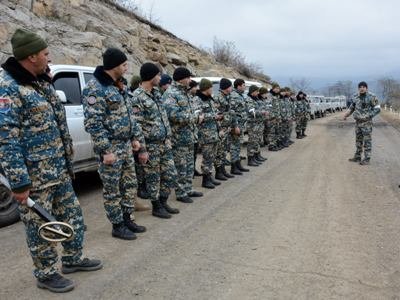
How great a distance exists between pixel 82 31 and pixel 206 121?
7.63 meters

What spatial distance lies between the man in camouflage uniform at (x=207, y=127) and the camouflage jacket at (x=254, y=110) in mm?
2307

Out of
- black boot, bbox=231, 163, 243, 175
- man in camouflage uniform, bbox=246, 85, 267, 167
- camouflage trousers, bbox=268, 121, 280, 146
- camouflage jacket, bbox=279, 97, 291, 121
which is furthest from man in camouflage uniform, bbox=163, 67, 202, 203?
camouflage jacket, bbox=279, 97, 291, 121

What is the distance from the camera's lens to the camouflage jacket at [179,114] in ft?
21.9

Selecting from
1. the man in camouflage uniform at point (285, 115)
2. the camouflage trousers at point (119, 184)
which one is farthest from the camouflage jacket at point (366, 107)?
the camouflage trousers at point (119, 184)

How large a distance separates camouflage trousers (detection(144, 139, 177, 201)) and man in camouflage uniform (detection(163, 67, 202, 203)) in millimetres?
671

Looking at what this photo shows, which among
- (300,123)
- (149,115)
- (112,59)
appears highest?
(112,59)

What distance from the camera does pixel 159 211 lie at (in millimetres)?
6109

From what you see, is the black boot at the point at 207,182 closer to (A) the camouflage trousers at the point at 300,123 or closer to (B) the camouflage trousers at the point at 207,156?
(B) the camouflage trousers at the point at 207,156

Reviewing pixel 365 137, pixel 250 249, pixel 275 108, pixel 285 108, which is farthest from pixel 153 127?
pixel 285 108

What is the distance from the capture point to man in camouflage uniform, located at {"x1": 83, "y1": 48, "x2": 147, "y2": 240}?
15.2 ft

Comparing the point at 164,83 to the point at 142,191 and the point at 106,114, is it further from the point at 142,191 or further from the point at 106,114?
the point at 106,114

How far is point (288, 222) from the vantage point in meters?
5.88

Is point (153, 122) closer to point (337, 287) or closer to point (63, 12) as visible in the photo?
point (337, 287)

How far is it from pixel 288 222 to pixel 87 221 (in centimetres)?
260
